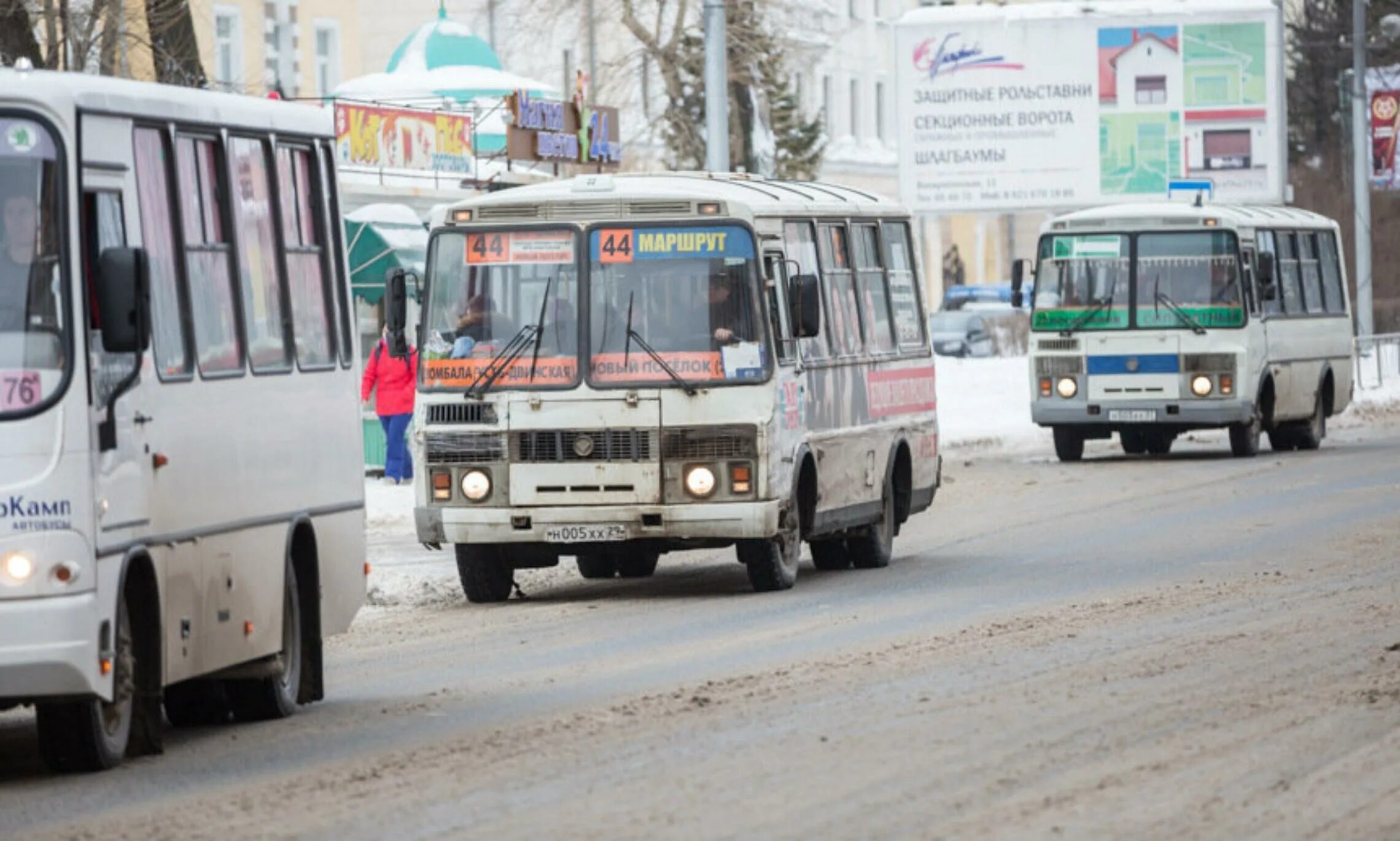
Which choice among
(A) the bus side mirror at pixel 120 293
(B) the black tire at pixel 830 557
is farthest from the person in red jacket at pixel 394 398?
(A) the bus side mirror at pixel 120 293

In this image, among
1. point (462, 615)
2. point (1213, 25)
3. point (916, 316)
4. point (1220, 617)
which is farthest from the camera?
point (1213, 25)

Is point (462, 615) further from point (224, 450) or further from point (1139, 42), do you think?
point (1139, 42)

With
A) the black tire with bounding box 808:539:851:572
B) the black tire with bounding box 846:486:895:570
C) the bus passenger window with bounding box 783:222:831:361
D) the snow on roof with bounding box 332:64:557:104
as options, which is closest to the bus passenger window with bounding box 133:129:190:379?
the bus passenger window with bounding box 783:222:831:361

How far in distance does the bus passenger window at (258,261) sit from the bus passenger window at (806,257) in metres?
7.27

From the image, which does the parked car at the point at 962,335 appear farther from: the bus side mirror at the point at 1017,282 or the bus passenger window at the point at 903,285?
the bus passenger window at the point at 903,285

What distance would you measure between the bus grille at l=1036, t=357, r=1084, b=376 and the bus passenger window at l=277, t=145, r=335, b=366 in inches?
845

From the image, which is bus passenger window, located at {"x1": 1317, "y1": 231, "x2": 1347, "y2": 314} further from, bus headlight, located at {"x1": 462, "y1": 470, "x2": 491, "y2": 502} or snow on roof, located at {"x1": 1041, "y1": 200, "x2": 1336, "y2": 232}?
bus headlight, located at {"x1": 462, "y1": 470, "x2": 491, "y2": 502}

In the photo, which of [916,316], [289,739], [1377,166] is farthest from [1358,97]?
[289,739]

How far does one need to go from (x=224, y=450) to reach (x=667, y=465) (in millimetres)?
6914

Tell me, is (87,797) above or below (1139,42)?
below

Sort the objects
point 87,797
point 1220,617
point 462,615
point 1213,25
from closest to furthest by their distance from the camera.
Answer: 1. point 87,797
2. point 1220,617
3. point 462,615
4. point 1213,25

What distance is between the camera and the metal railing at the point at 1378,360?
51.8 meters

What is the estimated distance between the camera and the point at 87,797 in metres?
10.4

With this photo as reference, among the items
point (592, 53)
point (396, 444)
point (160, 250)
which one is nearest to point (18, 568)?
point (160, 250)
